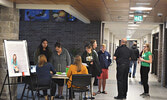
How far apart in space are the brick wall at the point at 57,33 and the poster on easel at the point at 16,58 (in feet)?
18.8

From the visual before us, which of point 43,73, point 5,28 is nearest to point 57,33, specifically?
point 5,28

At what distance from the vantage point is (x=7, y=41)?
6.07m

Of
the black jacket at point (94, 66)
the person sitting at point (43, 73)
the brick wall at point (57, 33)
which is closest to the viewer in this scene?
the person sitting at point (43, 73)

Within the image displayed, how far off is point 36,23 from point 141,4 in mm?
5823

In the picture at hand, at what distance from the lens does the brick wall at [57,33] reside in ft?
39.4

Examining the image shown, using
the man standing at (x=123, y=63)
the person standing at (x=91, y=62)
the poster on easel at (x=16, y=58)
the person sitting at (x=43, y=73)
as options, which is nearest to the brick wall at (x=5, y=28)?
the poster on easel at (x=16, y=58)

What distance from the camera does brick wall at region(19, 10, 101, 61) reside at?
12016 mm

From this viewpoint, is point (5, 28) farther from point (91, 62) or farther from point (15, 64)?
point (91, 62)

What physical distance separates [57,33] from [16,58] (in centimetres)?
Result: 597

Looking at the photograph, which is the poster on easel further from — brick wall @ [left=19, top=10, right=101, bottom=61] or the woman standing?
brick wall @ [left=19, top=10, right=101, bottom=61]

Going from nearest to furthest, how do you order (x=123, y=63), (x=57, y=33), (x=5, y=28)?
(x=5, y=28) → (x=123, y=63) → (x=57, y=33)

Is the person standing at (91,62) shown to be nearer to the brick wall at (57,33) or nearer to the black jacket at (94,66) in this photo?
the black jacket at (94,66)

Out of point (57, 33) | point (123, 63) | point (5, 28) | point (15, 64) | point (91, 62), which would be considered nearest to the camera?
point (15, 64)

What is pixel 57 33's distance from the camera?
12086 millimetres
